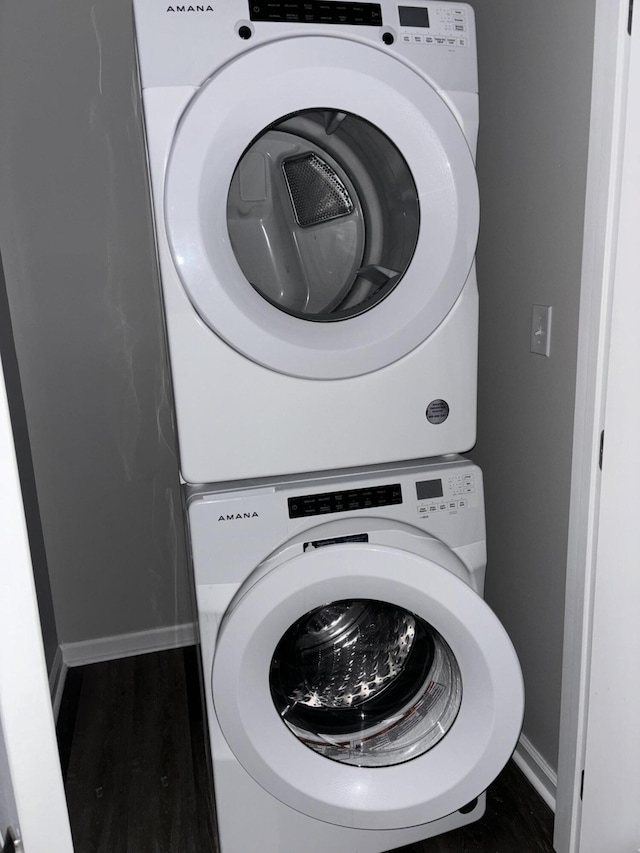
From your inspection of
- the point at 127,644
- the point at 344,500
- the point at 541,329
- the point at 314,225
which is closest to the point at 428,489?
the point at 344,500

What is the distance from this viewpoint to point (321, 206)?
4.19 feet

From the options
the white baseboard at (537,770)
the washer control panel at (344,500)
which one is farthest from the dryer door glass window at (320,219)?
the white baseboard at (537,770)

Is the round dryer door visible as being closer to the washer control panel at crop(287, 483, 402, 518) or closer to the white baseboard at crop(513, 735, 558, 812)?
the washer control panel at crop(287, 483, 402, 518)

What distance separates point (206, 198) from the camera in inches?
42.2

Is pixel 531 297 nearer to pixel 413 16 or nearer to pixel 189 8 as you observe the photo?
pixel 413 16

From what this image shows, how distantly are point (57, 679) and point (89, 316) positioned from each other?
102cm

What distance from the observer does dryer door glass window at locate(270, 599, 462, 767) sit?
129 cm

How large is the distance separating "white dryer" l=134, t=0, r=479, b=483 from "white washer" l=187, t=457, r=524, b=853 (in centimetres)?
8

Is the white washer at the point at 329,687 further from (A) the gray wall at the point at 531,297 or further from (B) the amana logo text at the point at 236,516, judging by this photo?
(A) the gray wall at the point at 531,297

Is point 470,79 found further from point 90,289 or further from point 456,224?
point 90,289

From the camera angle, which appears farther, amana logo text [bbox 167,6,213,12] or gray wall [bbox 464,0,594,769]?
gray wall [bbox 464,0,594,769]

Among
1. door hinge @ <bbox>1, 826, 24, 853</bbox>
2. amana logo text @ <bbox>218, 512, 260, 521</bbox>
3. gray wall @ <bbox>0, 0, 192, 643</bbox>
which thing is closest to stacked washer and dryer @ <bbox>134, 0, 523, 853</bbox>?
amana logo text @ <bbox>218, 512, 260, 521</bbox>

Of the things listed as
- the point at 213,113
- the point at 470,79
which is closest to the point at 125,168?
the point at 213,113

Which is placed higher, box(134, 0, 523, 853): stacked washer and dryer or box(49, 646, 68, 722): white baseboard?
box(134, 0, 523, 853): stacked washer and dryer
